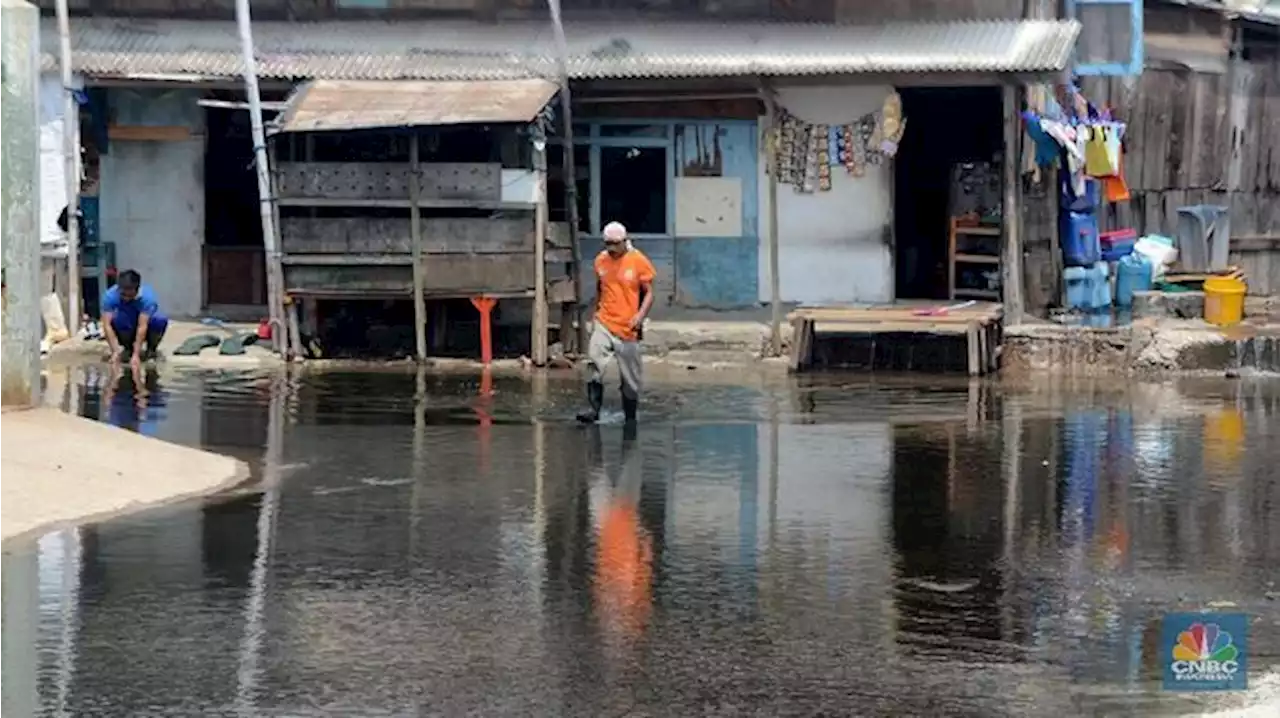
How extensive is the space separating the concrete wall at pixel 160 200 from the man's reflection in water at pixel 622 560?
36.1ft

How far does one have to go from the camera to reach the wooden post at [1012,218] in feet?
70.8

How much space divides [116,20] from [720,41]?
702 centimetres

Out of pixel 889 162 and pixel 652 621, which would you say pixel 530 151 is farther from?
pixel 652 621

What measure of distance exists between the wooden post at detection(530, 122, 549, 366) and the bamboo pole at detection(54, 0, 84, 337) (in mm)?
4963

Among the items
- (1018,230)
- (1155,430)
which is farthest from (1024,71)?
(1155,430)

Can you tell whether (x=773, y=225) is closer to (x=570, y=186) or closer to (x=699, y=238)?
(x=699, y=238)

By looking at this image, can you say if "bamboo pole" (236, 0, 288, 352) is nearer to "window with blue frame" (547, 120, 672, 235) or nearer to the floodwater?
"window with blue frame" (547, 120, 672, 235)

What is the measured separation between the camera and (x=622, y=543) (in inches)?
399

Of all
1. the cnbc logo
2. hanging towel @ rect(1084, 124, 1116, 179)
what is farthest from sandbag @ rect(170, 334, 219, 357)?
the cnbc logo

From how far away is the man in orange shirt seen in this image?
15328 mm

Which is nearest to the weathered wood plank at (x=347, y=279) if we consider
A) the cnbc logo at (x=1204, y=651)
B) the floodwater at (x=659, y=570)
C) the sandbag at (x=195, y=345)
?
the sandbag at (x=195, y=345)

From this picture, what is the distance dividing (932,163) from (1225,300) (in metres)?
4.31

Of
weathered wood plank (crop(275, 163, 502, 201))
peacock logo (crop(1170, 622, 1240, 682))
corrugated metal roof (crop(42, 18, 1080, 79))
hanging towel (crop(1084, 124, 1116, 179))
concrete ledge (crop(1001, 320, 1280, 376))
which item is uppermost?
corrugated metal roof (crop(42, 18, 1080, 79))

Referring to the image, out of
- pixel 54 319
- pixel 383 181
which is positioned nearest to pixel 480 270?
pixel 383 181
